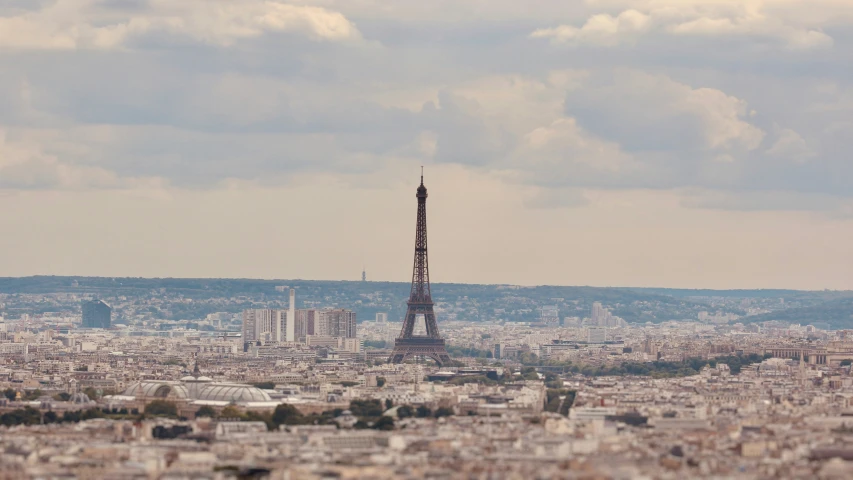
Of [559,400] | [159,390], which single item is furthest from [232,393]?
[559,400]

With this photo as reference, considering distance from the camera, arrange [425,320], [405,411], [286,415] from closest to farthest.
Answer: [286,415]
[405,411]
[425,320]

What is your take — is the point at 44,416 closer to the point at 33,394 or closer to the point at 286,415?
the point at 286,415

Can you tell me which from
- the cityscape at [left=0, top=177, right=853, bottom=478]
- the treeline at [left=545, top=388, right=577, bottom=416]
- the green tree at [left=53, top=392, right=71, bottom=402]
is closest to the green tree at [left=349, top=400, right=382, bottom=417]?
the cityscape at [left=0, top=177, right=853, bottom=478]

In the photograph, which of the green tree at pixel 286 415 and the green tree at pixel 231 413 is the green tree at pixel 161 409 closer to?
the green tree at pixel 231 413

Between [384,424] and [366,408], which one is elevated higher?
[366,408]

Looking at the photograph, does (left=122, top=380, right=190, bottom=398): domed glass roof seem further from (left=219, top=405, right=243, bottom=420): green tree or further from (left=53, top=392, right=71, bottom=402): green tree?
(left=219, top=405, right=243, bottom=420): green tree

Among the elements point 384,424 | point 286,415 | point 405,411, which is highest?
point 405,411

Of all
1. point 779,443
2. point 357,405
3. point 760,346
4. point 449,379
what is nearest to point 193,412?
point 357,405

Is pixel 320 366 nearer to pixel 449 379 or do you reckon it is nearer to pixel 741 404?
pixel 449 379
